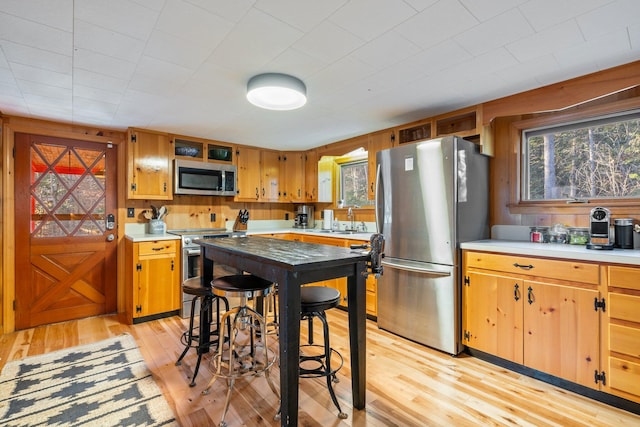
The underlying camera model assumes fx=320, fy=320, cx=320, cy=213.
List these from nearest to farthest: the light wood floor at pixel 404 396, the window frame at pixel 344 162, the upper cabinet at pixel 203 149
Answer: the light wood floor at pixel 404 396 → the upper cabinet at pixel 203 149 → the window frame at pixel 344 162

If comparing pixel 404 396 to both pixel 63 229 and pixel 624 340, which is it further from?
→ pixel 63 229

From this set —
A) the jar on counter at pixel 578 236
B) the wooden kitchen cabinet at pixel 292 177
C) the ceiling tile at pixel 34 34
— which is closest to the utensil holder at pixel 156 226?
the wooden kitchen cabinet at pixel 292 177

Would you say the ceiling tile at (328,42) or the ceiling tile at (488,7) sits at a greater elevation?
the ceiling tile at (328,42)

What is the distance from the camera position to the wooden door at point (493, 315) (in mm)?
2309

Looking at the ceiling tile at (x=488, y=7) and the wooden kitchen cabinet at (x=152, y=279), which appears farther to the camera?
the wooden kitchen cabinet at (x=152, y=279)

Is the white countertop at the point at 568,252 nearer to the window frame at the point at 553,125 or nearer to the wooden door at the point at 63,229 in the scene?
the window frame at the point at 553,125

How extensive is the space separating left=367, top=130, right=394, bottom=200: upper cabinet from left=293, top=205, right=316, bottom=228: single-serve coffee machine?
4.62 feet

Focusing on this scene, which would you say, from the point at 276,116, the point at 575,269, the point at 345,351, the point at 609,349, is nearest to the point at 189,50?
the point at 276,116

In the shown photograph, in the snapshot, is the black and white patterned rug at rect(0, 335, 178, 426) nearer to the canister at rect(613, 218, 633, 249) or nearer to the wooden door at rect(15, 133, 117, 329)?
the wooden door at rect(15, 133, 117, 329)

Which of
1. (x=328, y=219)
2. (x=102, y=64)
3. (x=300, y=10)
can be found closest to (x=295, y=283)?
(x=300, y=10)

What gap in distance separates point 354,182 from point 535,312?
9.09 feet

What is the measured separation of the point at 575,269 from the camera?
2.04m

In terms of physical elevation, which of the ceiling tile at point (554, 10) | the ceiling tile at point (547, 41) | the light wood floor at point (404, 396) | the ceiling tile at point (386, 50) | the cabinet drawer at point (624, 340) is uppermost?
the ceiling tile at point (386, 50)

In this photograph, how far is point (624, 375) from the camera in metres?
1.86
